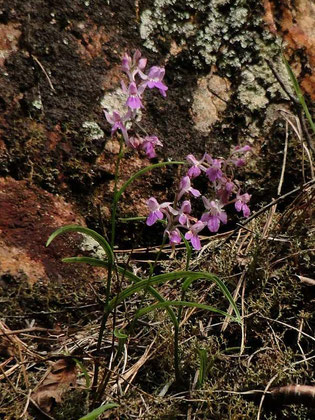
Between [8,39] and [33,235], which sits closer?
[33,235]

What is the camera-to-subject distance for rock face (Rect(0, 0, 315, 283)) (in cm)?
248

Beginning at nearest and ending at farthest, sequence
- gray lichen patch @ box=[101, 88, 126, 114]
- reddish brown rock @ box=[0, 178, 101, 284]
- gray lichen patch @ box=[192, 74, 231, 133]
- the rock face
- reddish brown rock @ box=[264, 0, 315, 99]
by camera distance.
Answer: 1. reddish brown rock @ box=[0, 178, 101, 284]
2. the rock face
3. gray lichen patch @ box=[101, 88, 126, 114]
4. gray lichen patch @ box=[192, 74, 231, 133]
5. reddish brown rock @ box=[264, 0, 315, 99]

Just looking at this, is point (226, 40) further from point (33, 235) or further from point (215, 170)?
point (33, 235)

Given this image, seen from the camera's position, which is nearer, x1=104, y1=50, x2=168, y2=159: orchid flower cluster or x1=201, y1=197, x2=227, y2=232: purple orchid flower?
x1=104, y1=50, x2=168, y2=159: orchid flower cluster

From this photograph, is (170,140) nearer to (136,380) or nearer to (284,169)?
(284,169)

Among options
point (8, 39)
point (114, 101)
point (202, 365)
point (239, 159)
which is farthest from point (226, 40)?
point (202, 365)

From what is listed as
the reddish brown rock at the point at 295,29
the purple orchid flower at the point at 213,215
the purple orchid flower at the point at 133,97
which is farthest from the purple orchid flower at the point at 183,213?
the reddish brown rock at the point at 295,29

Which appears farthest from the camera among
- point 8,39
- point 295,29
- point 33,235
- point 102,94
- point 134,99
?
point 295,29

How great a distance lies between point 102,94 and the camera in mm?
2645

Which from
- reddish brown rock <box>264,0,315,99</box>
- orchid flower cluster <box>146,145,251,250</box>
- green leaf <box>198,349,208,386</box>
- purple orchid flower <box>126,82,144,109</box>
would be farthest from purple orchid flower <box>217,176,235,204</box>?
reddish brown rock <box>264,0,315,99</box>

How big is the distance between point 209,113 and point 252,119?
0.23 meters

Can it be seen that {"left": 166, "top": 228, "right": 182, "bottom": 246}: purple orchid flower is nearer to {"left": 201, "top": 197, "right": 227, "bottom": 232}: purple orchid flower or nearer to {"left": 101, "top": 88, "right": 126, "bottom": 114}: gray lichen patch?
{"left": 201, "top": 197, "right": 227, "bottom": 232}: purple orchid flower

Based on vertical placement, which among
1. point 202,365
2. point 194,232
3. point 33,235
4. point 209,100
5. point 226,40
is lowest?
point 202,365

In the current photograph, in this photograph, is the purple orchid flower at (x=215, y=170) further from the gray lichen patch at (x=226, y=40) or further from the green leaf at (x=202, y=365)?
the gray lichen patch at (x=226, y=40)
